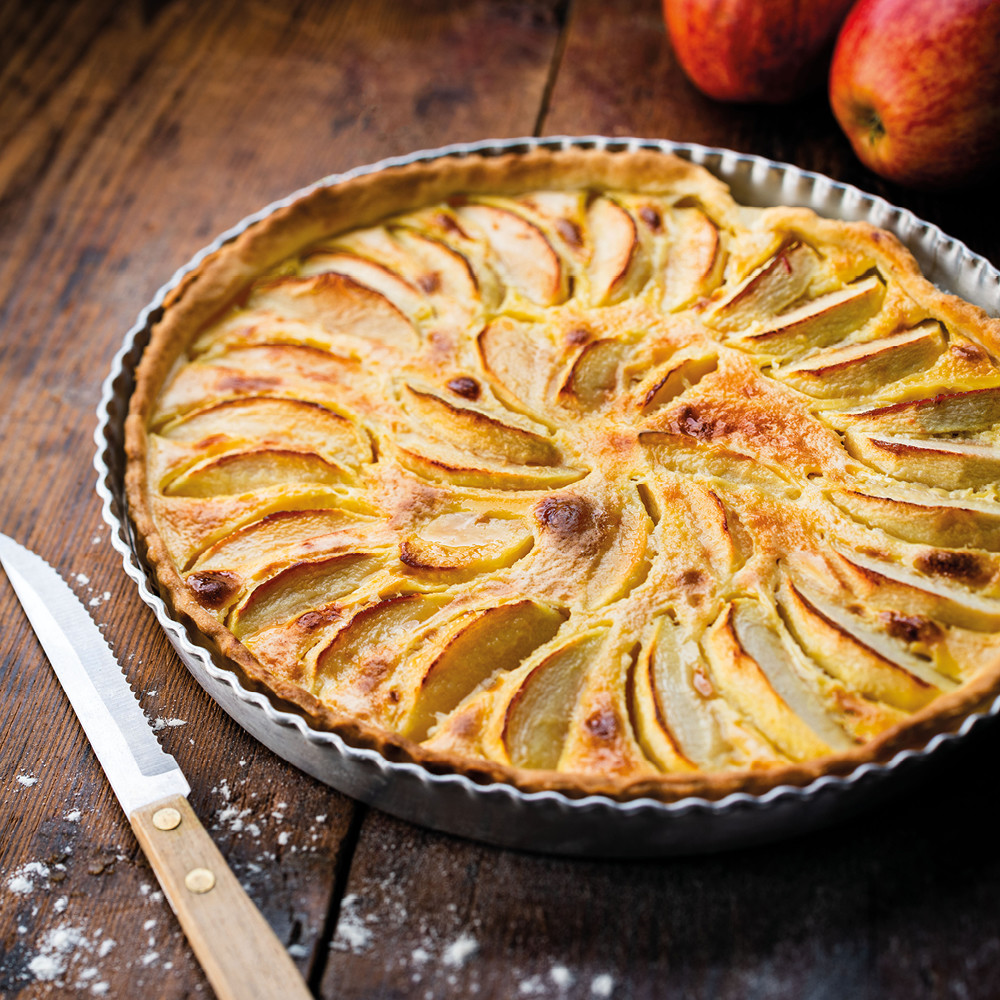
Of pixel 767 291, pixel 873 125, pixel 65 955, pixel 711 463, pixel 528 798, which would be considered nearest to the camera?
pixel 528 798

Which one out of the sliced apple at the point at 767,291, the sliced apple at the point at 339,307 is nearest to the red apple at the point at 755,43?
the sliced apple at the point at 767,291

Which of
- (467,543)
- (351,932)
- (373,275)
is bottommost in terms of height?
(351,932)

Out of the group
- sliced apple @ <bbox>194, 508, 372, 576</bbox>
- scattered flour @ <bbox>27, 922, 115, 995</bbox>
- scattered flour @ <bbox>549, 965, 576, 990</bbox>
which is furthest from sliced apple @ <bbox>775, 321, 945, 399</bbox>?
scattered flour @ <bbox>27, 922, 115, 995</bbox>

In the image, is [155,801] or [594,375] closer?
[155,801]

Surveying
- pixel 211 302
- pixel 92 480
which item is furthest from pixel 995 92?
pixel 92 480

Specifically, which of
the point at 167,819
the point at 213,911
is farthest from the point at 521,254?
the point at 213,911

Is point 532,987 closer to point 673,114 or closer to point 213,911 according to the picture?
point 213,911
